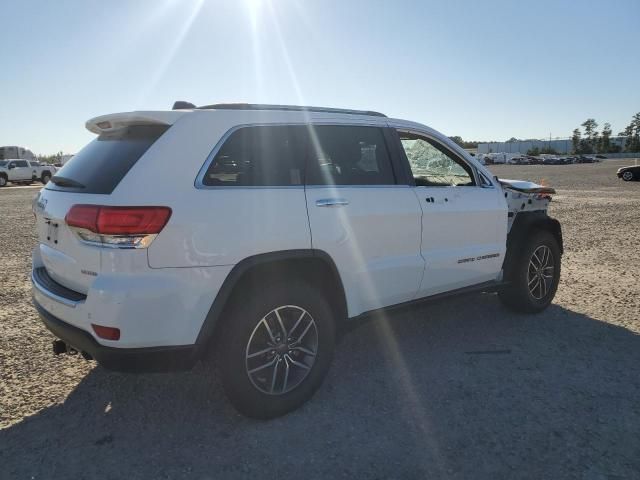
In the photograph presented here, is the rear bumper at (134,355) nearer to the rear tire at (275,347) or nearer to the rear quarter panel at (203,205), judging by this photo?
the rear tire at (275,347)

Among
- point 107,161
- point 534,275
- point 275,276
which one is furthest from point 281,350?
point 534,275

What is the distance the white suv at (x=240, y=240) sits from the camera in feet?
8.78

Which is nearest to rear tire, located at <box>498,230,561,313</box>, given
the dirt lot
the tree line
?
the dirt lot

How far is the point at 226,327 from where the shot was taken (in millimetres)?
2938

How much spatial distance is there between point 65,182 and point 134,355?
122cm

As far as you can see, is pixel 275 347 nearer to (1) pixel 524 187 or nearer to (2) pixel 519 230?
(2) pixel 519 230

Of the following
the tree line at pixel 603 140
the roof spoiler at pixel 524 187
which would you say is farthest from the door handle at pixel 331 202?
the tree line at pixel 603 140

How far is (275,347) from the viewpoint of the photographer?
3.19 meters

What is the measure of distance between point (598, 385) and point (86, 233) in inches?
138

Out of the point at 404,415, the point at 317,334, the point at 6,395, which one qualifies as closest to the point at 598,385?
the point at 404,415

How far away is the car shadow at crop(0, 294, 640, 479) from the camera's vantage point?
8.94ft

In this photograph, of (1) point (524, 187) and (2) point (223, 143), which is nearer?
(2) point (223, 143)

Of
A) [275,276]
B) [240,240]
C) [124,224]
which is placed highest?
[124,224]

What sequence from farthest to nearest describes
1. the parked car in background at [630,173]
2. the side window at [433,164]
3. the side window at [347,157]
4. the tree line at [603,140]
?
the tree line at [603,140] < the parked car in background at [630,173] < the side window at [433,164] < the side window at [347,157]
